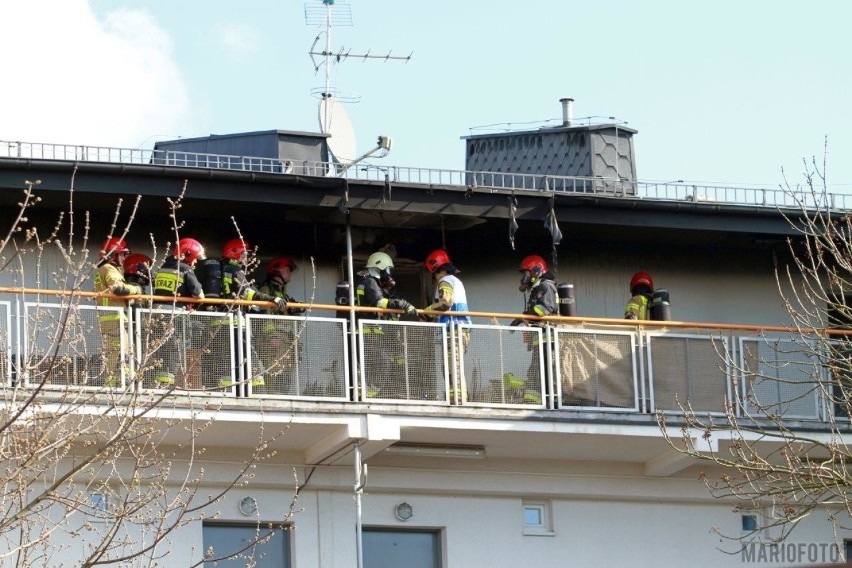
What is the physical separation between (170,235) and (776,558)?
298 inches

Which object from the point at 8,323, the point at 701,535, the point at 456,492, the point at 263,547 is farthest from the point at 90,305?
the point at 701,535

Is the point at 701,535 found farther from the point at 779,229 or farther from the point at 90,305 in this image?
the point at 90,305

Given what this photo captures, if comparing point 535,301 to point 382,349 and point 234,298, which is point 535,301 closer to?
point 382,349

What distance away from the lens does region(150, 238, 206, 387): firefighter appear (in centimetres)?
2027

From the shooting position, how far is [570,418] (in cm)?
2184

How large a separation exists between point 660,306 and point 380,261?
324cm

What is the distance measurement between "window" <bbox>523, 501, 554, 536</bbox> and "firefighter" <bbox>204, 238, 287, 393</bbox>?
141 inches

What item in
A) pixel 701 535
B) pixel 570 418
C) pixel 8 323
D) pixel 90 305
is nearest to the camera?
pixel 8 323

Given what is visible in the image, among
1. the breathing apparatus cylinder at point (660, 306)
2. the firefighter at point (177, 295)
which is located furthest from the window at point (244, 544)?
the breathing apparatus cylinder at point (660, 306)

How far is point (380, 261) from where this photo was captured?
22.6m

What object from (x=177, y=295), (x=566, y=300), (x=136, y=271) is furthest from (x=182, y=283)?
(x=566, y=300)

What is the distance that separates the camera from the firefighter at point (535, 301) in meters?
22.0

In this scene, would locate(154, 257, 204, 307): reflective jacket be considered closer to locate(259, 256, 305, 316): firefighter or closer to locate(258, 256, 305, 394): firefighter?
locate(258, 256, 305, 394): firefighter

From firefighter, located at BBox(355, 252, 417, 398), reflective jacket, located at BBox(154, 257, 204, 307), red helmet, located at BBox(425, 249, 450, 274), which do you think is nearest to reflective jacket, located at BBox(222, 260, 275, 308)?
reflective jacket, located at BBox(154, 257, 204, 307)
